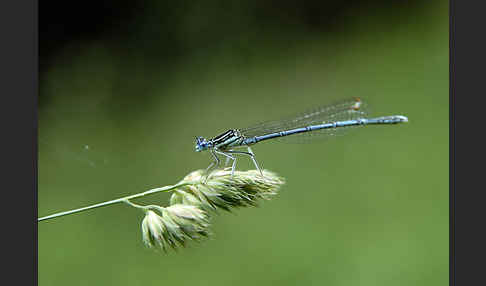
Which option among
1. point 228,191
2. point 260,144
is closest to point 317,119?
point 228,191

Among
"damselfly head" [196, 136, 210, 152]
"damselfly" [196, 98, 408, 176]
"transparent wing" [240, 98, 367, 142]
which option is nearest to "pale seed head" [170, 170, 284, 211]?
"damselfly" [196, 98, 408, 176]

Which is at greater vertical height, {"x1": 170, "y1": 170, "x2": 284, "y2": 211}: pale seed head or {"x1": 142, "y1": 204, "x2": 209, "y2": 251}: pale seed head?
{"x1": 170, "y1": 170, "x2": 284, "y2": 211}: pale seed head

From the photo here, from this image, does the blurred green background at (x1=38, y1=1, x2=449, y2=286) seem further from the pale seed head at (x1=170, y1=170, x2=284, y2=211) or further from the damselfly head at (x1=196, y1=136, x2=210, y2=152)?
the pale seed head at (x1=170, y1=170, x2=284, y2=211)

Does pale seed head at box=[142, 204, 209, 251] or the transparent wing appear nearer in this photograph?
pale seed head at box=[142, 204, 209, 251]

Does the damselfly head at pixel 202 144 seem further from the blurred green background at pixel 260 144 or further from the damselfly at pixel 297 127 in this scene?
the blurred green background at pixel 260 144

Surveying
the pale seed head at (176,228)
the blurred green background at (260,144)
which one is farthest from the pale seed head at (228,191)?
the blurred green background at (260,144)

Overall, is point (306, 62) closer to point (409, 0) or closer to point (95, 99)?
point (409, 0)

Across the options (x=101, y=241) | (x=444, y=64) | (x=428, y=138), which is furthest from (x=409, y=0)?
(x=101, y=241)

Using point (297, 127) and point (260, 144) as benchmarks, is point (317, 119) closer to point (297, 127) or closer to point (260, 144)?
point (297, 127)
